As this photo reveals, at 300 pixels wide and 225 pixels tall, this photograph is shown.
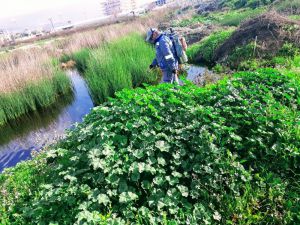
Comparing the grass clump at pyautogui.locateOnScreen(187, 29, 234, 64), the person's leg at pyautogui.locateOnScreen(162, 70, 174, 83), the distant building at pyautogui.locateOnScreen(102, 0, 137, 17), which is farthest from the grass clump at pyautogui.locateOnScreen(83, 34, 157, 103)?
the distant building at pyautogui.locateOnScreen(102, 0, 137, 17)

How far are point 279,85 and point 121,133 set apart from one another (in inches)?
119

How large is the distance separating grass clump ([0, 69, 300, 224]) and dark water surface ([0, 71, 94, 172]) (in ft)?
10.8

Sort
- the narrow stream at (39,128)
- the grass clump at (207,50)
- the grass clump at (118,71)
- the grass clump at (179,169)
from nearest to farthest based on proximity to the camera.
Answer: the grass clump at (179,169), the narrow stream at (39,128), the grass clump at (118,71), the grass clump at (207,50)

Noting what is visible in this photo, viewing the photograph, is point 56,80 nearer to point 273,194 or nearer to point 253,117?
point 253,117

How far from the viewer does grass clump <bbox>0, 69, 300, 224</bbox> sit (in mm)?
2850

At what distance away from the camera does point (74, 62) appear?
49.2 feet

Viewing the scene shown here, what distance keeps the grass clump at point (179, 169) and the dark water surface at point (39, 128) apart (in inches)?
130

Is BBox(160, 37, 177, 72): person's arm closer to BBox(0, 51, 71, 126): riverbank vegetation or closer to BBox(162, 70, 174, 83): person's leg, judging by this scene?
BBox(162, 70, 174, 83): person's leg

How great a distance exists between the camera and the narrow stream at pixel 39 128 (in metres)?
7.03

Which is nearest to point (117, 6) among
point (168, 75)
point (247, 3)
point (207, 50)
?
point (247, 3)

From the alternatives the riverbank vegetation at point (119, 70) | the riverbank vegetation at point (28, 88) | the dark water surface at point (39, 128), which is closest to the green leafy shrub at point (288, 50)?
the riverbank vegetation at point (119, 70)

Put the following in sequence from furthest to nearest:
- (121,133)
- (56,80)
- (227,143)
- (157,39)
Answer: (56,80)
(157,39)
(121,133)
(227,143)

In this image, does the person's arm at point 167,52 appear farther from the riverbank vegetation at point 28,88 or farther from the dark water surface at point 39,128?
the riverbank vegetation at point 28,88

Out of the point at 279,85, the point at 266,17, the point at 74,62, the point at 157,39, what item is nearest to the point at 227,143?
the point at 279,85
